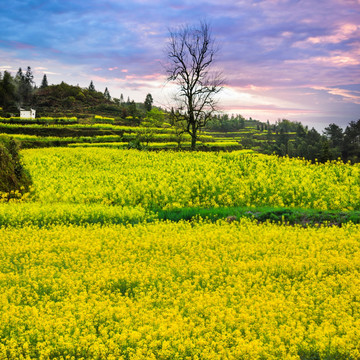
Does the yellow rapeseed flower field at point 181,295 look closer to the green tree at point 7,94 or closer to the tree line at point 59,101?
the tree line at point 59,101

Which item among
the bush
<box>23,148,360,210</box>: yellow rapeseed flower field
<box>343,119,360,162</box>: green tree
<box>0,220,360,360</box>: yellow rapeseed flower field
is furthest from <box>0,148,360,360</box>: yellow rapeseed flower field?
<box>343,119,360,162</box>: green tree

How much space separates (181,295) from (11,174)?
49.6 ft

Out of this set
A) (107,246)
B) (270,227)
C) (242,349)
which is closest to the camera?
(242,349)

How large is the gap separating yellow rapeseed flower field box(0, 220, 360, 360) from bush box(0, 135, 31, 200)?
23.5ft

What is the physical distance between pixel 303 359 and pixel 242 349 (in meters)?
1.01

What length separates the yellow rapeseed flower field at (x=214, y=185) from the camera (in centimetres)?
1698

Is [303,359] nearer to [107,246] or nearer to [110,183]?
[107,246]

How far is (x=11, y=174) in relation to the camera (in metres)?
18.9

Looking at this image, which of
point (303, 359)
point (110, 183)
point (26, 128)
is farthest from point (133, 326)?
point (26, 128)

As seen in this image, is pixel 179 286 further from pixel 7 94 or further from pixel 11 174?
pixel 7 94

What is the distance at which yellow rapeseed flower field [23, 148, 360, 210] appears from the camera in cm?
1698

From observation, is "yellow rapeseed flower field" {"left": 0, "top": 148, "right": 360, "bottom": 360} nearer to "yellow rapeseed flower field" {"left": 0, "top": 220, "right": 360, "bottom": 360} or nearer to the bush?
"yellow rapeseed flower field" {"left": 0, "top": 220, "right": 360, "bottom": 360}

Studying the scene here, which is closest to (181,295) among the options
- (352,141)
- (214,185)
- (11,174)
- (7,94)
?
(214,185)

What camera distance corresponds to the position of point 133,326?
584cm
